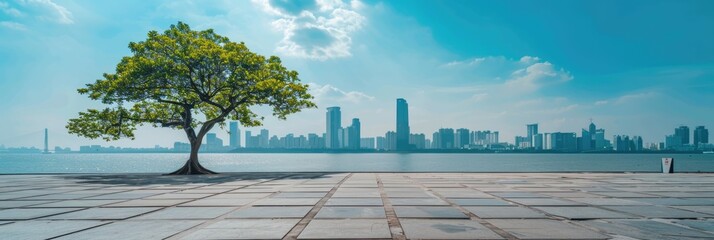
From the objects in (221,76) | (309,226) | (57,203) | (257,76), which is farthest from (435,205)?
(221,76)

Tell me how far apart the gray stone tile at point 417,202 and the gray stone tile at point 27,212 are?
929cm

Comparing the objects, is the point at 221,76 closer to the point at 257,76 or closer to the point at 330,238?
the point at 257,76

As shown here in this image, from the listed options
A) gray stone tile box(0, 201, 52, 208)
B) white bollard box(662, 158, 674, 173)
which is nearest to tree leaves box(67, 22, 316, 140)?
gray stone tile box(0, 201, 52, 208)

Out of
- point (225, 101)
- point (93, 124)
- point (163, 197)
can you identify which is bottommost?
point (163, 197)

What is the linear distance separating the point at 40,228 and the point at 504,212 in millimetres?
10598

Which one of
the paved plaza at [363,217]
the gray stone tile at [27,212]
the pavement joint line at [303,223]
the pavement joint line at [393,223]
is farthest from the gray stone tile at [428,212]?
the gray stone tile at [27,212]

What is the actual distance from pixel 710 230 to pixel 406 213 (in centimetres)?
614

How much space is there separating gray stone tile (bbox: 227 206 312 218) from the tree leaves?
18.5m

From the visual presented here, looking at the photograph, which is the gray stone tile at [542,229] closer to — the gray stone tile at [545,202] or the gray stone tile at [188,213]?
the gray stone tile at [545,202]

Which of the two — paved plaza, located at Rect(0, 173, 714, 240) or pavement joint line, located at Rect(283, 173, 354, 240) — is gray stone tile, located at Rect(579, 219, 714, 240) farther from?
pavement joint line, located at Rect(283, 173, 354, 240)

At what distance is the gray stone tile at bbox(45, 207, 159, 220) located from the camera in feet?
30.4

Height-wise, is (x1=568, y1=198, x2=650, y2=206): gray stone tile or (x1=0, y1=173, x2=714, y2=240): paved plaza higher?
(x1=0, y1=173, x2=714, y2=240): paved plaza

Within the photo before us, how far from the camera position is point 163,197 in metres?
13.5

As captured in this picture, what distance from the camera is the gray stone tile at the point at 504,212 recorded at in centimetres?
912
